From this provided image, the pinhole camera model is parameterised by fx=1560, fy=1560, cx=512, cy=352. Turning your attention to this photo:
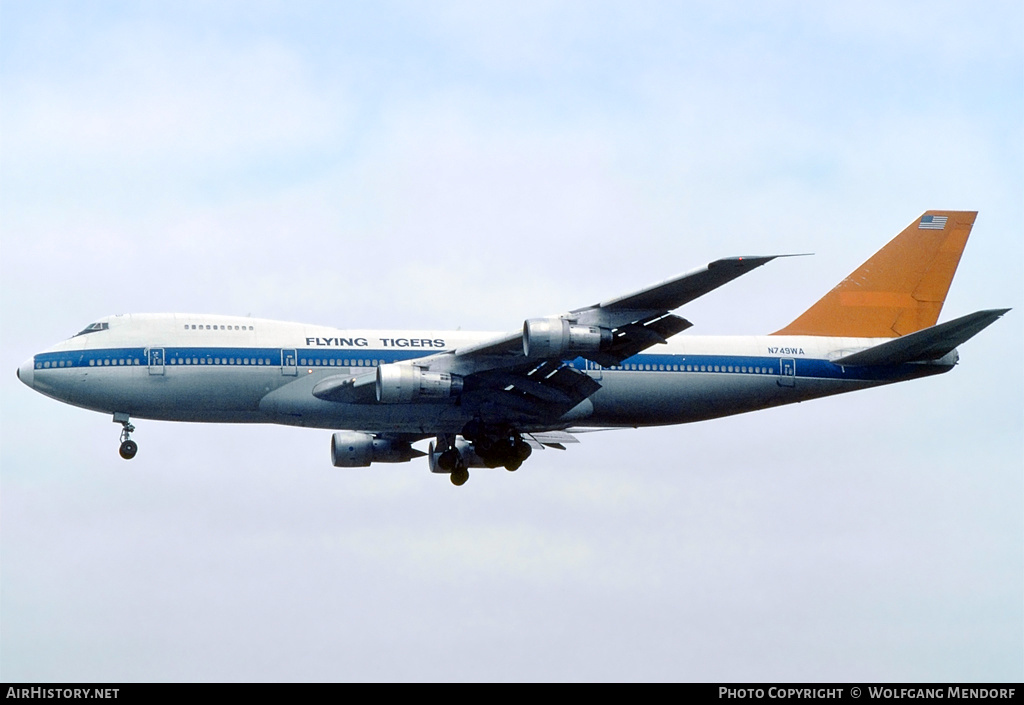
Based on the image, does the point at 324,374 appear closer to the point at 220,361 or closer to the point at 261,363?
the point at 261,363

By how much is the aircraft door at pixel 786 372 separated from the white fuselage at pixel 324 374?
0.11 feet

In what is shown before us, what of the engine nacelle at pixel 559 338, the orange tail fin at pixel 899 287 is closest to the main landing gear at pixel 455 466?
the engine nacelle at pixel 559 338

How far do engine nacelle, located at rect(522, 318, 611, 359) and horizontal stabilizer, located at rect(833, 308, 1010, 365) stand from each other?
11930mm

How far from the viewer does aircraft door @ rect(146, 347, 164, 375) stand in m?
50.5

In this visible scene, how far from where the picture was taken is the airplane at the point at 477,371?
48750mm

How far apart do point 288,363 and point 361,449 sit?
810 cm

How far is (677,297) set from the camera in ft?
151

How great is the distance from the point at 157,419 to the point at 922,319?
91.3 feet

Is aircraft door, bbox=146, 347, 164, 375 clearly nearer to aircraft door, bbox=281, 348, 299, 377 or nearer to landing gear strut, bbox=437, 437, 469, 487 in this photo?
aircraft door, bbox=281, 348, 299, 377

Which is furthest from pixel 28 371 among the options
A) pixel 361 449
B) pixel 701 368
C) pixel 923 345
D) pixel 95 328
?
pixel 923 345

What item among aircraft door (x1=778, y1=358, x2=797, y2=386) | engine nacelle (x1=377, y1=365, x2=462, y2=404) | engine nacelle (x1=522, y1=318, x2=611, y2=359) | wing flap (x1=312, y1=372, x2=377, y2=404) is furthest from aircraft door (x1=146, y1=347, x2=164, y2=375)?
aircraft door (x1=778, y1=358, x2=797, y2=386)

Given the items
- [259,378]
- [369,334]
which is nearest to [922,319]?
[369,334]

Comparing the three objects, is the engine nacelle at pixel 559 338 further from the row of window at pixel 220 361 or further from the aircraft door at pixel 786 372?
the aircraft door at pixel 786 372
